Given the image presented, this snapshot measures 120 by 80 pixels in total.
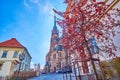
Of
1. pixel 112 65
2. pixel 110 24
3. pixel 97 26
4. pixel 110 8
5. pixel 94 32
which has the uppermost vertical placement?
pixel 110 8

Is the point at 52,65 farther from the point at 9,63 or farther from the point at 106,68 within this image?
the point at 106,68

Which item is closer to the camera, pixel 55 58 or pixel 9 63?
pixel 9 63

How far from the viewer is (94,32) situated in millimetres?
4445

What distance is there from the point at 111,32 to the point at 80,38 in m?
2.30

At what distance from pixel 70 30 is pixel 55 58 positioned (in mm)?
42481

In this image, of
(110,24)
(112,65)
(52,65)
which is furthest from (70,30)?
(52,65)

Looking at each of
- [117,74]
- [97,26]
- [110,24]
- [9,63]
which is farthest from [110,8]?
[9,63]

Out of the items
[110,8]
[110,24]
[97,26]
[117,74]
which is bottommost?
[117,74]

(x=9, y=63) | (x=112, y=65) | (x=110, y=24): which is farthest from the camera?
(x=9, y=63)

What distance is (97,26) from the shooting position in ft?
14.8

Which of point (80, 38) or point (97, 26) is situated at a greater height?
point (97, 26)

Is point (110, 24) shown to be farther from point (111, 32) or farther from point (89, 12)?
point (89, 12)

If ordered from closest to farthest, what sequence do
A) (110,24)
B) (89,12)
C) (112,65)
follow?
(89,12)
(112,65)
(110,24)

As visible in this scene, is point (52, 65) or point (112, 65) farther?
point (52, 65)
